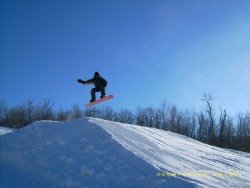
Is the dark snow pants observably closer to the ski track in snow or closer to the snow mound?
the ski track in snow

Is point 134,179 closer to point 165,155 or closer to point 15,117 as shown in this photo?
point 165,155

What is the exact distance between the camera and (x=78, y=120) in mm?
17609

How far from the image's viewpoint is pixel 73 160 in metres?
13.7

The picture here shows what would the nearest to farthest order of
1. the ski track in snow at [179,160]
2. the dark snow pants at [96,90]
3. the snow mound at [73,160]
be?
the snow mound at [73,160]
the ski track in snow at [179,160]
the dark snow pants at [96,90]

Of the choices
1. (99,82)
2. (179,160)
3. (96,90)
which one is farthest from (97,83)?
(179,160)

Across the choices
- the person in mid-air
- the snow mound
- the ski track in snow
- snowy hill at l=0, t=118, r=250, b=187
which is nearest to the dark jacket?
the person in mid-air

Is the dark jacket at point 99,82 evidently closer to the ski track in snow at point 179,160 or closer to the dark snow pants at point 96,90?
the dark snow pants at point 96,90

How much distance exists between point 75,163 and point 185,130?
6419 centimetres

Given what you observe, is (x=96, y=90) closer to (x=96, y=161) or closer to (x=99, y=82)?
(x=99, y=82)

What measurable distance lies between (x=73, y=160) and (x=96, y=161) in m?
1.04

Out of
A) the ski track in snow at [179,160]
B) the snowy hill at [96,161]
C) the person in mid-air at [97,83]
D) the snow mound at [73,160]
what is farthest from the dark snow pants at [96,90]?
the snow mound at [73,160]

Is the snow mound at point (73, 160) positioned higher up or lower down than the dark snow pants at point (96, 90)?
lower down

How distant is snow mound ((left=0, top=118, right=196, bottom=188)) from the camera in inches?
479

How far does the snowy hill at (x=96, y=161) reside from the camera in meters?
12.2
